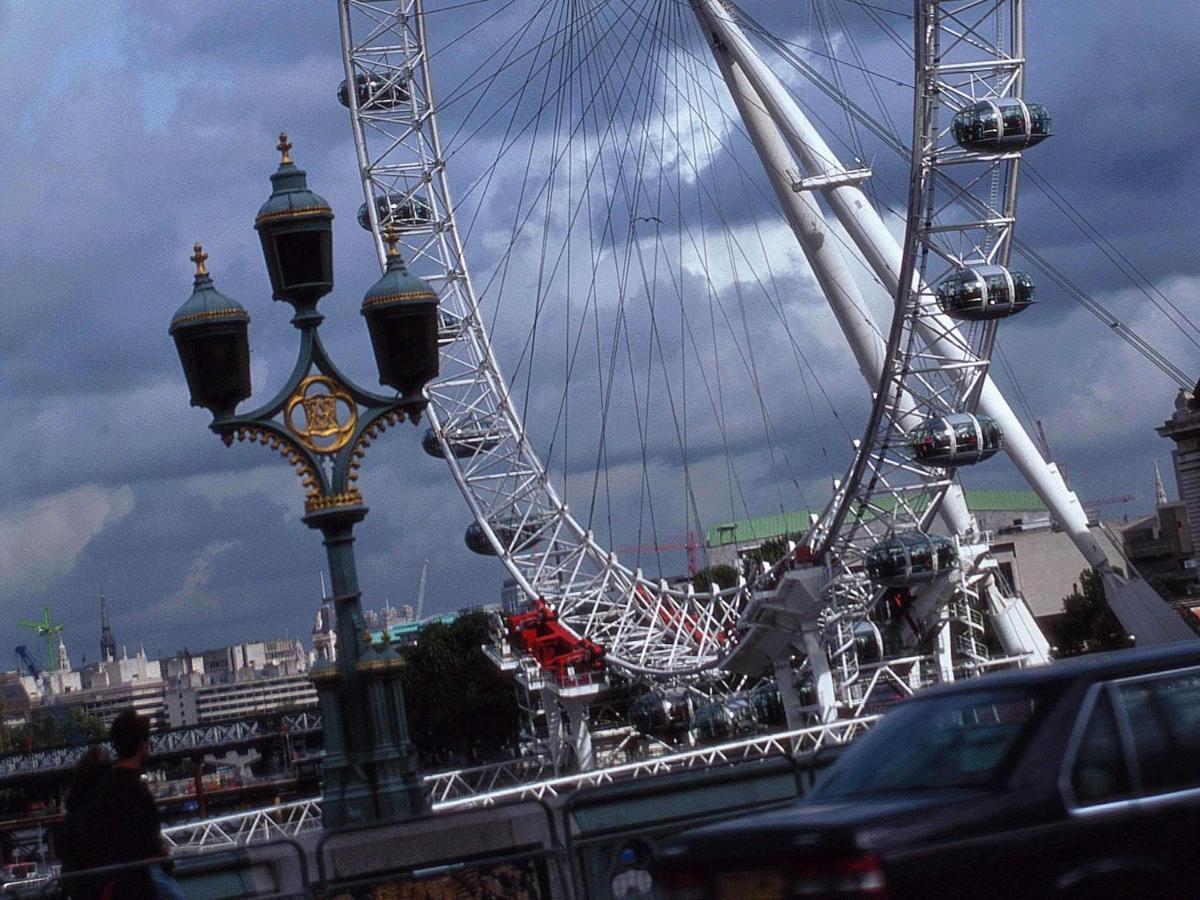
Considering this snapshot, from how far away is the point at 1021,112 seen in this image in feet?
152

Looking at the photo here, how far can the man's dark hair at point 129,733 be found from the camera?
12750mm

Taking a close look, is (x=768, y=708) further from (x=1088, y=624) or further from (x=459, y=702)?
(x=459, y=702)

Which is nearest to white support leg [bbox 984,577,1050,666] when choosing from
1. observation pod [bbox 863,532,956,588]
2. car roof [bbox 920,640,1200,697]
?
observation pod [bbox 863,532,956,588]

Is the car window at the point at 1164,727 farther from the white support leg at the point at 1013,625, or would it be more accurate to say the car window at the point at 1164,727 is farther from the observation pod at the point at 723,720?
the observation pod at the point at 723,720

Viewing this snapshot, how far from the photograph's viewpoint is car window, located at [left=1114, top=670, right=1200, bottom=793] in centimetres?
1076

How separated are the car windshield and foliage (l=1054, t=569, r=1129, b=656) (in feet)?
299

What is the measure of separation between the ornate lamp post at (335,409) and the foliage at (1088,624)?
78729mm

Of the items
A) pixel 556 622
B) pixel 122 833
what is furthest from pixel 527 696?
pixel 122 833

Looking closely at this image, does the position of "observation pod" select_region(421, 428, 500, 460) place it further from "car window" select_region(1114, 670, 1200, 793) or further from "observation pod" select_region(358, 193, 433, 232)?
"car window" select_region(1114, 670, 1200, 793)

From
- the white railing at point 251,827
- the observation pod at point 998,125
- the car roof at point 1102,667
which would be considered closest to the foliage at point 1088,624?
the white railing at point 251,827

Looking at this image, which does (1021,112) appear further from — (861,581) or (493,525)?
(493,525)

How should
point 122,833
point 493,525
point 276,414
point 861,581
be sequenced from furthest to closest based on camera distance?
point 493,525 → point 861,581 → point 276,414 → point 122,833

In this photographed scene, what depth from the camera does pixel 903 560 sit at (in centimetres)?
5719

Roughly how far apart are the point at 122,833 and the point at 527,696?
68746 mm
